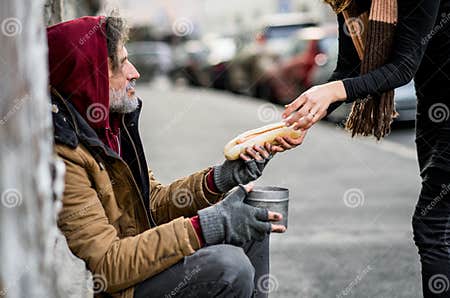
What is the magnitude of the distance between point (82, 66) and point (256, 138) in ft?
2.36

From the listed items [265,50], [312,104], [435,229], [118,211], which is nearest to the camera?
[118,211]

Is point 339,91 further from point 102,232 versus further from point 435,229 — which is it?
point 102,232

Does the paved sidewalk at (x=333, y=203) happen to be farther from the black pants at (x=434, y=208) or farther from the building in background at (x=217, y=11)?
the building in background at (x=217, y=11)

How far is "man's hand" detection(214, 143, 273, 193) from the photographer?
324cm

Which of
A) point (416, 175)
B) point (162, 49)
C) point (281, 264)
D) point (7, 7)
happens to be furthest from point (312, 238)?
point (162, 49)

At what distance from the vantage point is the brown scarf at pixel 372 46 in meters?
3.27

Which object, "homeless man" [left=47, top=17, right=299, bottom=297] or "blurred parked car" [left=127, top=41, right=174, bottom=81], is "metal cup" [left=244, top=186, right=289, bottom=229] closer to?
"homeless man" [left=47, top=17, right=299, bottom=297]

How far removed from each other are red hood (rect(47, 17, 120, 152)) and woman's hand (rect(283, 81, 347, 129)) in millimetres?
706

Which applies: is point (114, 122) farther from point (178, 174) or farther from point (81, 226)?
point (178, 174)

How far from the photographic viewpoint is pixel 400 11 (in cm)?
327

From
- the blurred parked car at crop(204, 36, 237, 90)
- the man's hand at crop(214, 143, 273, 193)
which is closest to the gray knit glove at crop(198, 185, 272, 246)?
the man's hand at crop(214, 143, 273, 193)

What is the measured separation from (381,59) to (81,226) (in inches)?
53.1

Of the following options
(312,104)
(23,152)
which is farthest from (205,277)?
(23,152)

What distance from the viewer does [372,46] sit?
131 inches
